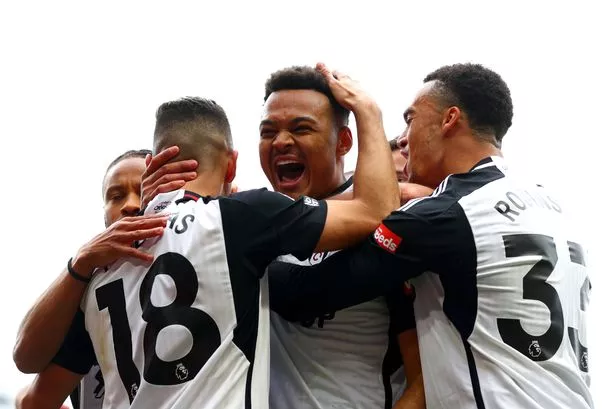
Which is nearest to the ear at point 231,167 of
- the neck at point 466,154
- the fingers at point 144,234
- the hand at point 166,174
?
the hand at point 166,174

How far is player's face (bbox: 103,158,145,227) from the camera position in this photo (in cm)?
319

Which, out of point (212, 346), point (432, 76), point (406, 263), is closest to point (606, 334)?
point (432, 76)

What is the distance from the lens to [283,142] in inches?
117

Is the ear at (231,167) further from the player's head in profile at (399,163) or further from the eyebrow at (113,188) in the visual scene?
the player's head in profile at (399,163)

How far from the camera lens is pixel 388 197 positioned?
8.38ft

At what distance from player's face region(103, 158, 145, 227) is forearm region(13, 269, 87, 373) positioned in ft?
1.92

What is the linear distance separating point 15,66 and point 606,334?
459 cm

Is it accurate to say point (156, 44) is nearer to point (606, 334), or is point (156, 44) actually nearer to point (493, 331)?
point (606, 334)

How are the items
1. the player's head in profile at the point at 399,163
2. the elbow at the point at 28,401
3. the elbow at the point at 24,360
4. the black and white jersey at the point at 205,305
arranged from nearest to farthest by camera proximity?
the black and white jersey at the point at 205,305
the elbow at the point at 24,360
the elbow at the point at 28,401
the player's head in profile at the point at 399,163

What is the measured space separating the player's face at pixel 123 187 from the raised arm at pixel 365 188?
2.89 ft

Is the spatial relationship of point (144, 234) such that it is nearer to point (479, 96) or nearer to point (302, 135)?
point (302, 135)

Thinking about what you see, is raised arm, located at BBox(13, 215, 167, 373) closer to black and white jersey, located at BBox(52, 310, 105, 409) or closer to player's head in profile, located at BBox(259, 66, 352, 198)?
black and white jersey, located at BBox(52, 310, 105, 409)

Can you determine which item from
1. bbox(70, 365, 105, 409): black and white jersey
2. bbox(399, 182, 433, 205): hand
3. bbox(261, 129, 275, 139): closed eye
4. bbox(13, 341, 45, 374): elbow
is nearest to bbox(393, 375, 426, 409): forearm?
bbox(399, 182, 433, 205): hand

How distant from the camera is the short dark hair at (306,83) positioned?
306 cm
